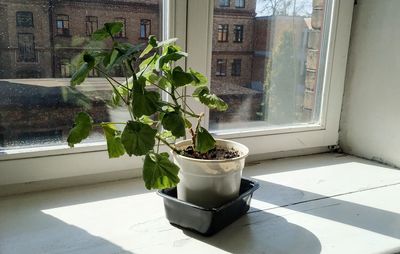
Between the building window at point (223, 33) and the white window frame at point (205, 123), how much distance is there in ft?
0.15

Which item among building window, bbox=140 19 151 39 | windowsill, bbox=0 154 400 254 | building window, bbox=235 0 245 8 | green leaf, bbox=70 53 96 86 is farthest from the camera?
building window, bbox=235 0 245 8

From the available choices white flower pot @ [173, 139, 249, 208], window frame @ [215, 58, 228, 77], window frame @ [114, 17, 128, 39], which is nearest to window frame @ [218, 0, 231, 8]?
window frame @ [215, 58, 228, 77]

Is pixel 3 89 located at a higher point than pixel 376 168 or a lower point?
higher

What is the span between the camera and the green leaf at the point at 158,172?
617 mm

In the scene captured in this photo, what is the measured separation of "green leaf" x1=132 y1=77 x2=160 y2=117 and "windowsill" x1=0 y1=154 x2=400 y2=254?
26 centimetres

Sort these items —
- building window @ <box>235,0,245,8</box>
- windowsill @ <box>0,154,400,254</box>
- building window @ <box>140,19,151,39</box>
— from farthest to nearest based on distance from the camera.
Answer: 1. building window @ <box>235,0,245,8</box>
2. building window @ <box>140,19,151,39</box>
3. windowsill @ <box>0,154,400,254</box>

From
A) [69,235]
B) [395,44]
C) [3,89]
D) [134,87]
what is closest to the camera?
[134,87]

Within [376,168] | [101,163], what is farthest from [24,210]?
[376,168]

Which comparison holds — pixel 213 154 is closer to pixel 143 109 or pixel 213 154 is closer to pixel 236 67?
pixel 143 109

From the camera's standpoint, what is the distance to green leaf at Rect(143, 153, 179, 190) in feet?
2.02

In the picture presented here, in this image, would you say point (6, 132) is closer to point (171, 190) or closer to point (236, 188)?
point (171, 190)

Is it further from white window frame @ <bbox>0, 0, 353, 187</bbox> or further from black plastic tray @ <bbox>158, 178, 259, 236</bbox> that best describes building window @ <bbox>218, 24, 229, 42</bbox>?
black plastic tray @ <bbox>158, 178, 259, 236</bbox>

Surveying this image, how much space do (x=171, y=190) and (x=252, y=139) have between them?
0.41 meters

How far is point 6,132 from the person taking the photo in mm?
829
